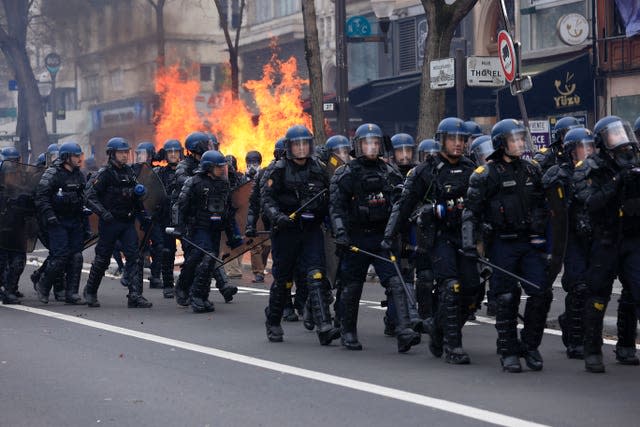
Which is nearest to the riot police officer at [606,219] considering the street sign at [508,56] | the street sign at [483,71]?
the street sign at [508,56]

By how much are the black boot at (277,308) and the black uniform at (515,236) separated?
7.43ft

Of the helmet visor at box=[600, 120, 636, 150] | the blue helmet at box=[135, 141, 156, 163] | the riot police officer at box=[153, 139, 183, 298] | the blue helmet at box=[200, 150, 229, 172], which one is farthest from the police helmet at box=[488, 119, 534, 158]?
the blue helmet at box=[135, 141, 156, 163]

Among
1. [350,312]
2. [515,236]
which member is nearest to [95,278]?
[350,312]

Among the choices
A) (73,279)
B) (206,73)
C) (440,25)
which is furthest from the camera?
(206,73)

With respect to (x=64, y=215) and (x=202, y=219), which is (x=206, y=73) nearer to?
(x=64, y=215)

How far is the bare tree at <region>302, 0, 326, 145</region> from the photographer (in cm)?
2255

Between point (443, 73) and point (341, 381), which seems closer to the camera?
point (341, 381)

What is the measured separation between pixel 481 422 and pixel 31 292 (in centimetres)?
1005

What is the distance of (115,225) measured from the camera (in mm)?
14477

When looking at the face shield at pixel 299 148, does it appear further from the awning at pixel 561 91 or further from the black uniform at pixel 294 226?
the awning at pixel 561 91

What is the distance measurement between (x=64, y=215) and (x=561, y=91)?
1335 cm

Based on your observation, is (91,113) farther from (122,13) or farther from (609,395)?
(609,395)

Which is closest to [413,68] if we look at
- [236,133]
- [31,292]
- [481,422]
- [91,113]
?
[236,133]

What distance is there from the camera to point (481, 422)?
7.38 metres
